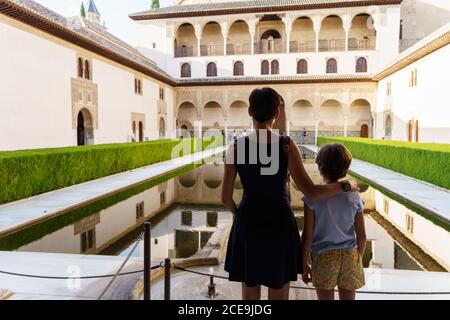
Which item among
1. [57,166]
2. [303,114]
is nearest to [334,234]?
[57,166]

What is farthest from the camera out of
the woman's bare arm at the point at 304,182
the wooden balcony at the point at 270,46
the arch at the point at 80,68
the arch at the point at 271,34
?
the arch at the point at 271,34

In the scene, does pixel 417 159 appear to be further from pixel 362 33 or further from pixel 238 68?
pixel 362 33

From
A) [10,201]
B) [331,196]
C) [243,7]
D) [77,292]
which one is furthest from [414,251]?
[243,7]

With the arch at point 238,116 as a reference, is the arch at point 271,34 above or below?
above

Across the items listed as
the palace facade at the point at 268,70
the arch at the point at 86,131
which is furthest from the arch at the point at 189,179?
the palace facade at the point at 268,70

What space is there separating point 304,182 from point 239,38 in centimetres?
3098

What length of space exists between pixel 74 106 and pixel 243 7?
17430 millimetres

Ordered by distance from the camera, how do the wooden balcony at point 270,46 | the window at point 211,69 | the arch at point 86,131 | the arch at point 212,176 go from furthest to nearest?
the window at point 211,69
the wooden balcony at point 270,46
the arch at point 86,131
the arch at point 212,176

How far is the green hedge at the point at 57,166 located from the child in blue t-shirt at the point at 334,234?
7163 millimetres

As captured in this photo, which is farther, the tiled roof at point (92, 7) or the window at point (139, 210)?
the tiled roof at point (92, 7)

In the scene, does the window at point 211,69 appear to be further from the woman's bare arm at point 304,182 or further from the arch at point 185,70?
the woman's bare arm at point 304,182

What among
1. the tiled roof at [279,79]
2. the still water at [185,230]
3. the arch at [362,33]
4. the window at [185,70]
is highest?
the arch at [362,33]

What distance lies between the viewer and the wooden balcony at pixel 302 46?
29.9 m

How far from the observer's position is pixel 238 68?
1189 inches
